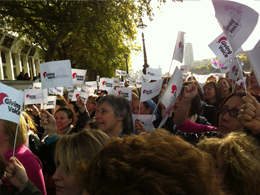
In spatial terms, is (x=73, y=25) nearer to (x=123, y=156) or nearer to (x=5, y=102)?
(x=5, y=102)

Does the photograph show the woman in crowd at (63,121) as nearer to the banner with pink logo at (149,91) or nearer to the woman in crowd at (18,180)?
the banner with pink logo at (149,91)

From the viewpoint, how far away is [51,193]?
8.70ft

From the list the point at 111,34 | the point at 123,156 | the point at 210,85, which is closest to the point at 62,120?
the point at 210,85

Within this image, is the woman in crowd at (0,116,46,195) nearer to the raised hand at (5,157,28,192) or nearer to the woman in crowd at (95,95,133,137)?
the raised hand at (5,157,28,192)

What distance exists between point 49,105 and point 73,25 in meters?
7.60

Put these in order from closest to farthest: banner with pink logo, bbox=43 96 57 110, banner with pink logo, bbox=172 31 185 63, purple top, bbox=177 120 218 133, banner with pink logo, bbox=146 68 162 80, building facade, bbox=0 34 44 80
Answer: purple top, bbox=177 120 218 133
banner with pink logo, bbox=172 31 185 63
banner with pink logo, bbox=43 96 57 110
banner with pink logo, bbox=146 68 162 80
building facade, bbox=0 34 44 80

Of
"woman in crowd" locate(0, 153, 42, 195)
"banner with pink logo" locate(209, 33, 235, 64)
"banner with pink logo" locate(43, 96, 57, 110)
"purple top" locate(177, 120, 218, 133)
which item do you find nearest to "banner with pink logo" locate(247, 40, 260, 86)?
"purple top" locate(177, 120, 218, 133)

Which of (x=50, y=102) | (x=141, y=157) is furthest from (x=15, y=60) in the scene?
(x=141, y=157)

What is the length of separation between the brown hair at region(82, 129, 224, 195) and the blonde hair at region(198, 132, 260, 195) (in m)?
0.52

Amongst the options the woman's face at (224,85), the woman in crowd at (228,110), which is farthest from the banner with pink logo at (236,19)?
the woman's face at (224,85)

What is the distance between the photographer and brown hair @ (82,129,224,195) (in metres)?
0.82

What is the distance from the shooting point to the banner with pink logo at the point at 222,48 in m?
5.02

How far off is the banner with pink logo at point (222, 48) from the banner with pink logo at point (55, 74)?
292 centimetres

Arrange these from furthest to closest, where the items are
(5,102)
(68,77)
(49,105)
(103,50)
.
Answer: (103,50) < (49,105) < (68,77) < (5,102)
